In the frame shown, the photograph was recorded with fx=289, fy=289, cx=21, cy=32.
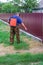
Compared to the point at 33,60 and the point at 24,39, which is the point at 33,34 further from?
the point at 33,60

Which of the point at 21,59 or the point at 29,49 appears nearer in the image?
the point at 21,59

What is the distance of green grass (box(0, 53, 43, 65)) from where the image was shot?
354 inches

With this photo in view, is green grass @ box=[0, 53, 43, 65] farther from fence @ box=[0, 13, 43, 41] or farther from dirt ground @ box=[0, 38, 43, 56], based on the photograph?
fence @ box=[0, 13, 43, 41]

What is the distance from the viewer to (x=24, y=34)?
1570 centimetres

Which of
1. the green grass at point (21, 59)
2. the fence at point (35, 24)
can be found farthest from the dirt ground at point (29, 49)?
the fence at point (35, 24)

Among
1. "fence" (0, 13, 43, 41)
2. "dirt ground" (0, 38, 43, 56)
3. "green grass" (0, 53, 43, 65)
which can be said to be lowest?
"dirt ground" (0, 38, 43, 56)

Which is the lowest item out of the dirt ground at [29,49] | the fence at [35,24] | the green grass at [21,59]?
the dirt ground at [29,49]

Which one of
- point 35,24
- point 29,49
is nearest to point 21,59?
point 29,49

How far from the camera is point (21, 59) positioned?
9.35 meters

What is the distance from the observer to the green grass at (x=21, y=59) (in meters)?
8.98

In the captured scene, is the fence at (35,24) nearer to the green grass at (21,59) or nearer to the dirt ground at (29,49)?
the dirt ground at (29,49)

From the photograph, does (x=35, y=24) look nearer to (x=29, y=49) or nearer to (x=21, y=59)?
(x=29, y=49)

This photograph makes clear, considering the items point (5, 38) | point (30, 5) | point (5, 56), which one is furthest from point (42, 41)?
point (30, 5)

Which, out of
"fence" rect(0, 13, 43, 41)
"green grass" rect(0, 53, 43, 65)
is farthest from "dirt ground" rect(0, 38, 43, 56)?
"fence" rect(0, 13, 43, 41)
